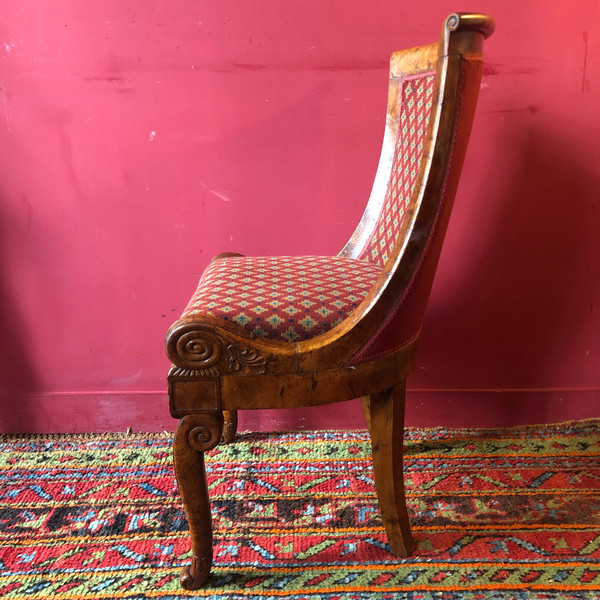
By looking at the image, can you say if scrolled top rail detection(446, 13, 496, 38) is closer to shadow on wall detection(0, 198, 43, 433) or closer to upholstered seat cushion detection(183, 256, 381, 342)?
upholstered seat cushion detection(183, 256, 381, 342)

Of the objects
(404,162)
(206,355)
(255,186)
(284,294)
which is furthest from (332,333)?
(255,186)

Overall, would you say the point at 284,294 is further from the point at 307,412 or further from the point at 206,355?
the point at 307,412

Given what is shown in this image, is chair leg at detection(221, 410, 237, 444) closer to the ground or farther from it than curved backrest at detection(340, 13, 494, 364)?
closer to the ground

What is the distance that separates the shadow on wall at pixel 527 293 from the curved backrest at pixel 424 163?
433 millimetres

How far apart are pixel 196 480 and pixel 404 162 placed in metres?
0.92

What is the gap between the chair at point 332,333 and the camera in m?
1.07

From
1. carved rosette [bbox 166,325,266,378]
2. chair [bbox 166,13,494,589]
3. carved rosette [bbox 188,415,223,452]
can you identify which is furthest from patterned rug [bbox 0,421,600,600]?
carved rosette [bbox 166,325,266,378]

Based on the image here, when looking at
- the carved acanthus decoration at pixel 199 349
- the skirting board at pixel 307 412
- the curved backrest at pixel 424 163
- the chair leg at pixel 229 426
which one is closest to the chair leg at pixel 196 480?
the carved acanthus decoration at pixel 199 349

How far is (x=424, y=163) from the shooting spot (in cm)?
109

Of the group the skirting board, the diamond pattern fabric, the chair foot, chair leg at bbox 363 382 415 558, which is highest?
the diamond pattern fabric

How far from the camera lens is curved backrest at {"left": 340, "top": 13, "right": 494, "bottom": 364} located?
1.02 metres

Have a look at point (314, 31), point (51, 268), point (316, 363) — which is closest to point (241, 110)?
point (314, 31)

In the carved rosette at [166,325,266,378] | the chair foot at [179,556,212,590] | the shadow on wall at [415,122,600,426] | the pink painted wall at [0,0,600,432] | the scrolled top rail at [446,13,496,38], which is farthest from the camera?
the shadow on wall at [415,122,600,426]

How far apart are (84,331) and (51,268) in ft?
0.75
